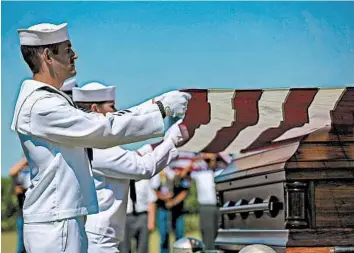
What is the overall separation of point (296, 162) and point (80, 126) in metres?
1.27

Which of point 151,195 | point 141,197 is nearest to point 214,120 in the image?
point 141,197

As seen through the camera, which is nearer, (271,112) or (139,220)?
(271,112)

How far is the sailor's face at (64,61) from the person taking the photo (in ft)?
11.7

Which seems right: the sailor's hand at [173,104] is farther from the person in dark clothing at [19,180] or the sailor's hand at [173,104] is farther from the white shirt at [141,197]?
the white shirt at [141,197]

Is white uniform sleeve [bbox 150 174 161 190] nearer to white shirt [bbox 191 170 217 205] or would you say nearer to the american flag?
white shirt [bbox 191 170 217 205]

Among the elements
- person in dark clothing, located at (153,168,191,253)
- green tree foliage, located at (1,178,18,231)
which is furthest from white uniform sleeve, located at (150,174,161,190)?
green tree foliage, located at (1,178,18,231)

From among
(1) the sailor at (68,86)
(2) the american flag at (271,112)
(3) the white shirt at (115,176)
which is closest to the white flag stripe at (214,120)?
(2) the american flag at (271,112)

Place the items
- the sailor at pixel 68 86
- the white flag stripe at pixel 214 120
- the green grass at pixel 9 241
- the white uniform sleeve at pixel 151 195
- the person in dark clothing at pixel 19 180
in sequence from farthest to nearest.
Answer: the green grass at pixel 9 241 → the white uniform sleeve at pixel 151 195 → the person in dark clothing at pixel 19 180 → the sailor at pixel 68 86 → the white flag stripe at pixel 214 120

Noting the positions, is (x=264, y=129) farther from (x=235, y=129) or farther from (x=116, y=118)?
(x=116, y=118)

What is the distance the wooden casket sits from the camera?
4.19m

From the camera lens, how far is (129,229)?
372 inches

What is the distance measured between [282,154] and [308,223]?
42cm

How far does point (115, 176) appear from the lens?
4.98m

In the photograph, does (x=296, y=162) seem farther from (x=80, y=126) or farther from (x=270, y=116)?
(x=80, y=126)
